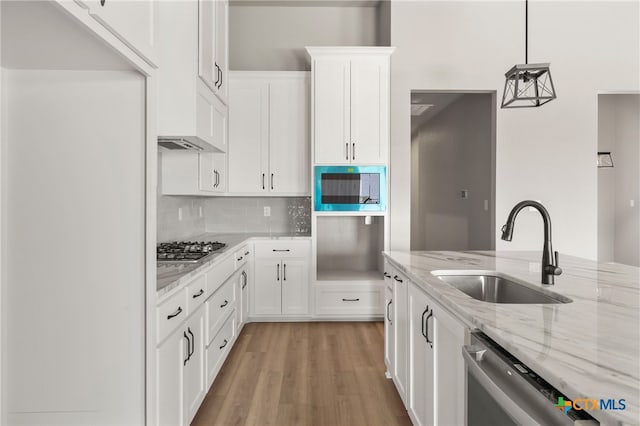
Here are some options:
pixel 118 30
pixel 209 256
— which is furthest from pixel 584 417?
pixel 209 256

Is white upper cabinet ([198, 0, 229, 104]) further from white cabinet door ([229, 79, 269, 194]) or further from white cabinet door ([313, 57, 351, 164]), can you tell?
white cabinet door ([313, 57, 351, 164])

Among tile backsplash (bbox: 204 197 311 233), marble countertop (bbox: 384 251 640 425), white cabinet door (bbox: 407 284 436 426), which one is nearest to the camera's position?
marble countertop (bbox: 384 251 640 425)

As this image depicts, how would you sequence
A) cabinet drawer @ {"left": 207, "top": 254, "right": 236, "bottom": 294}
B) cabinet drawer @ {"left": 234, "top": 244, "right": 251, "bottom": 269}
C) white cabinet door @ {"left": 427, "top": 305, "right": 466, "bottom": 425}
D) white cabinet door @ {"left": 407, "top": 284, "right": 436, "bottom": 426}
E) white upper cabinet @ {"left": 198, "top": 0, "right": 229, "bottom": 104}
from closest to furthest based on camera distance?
white cabinet door @ {"left": 427, "top": 305, "right": 466, "bottom": 425}
white cabinet door @ {"left": 407, "top": 284, "right": 436, "bottom": 426}
cabinet drawer @ {"left": 207, "top": 254, "right": 236, "bottom": 294}
white upper cabinet @ {"left": 198, "top": 0, "right": 229, "bottom": 104}
cabinet drawer @ {"left": 234, "top": 244, "right": 251, "bottom": 269}

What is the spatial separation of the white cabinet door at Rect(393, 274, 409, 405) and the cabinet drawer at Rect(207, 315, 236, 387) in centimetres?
111

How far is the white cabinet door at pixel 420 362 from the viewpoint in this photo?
1522 millimetres

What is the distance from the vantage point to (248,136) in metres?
3.78

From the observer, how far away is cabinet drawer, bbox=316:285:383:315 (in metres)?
3.64

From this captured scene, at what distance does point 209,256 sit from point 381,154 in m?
1.99

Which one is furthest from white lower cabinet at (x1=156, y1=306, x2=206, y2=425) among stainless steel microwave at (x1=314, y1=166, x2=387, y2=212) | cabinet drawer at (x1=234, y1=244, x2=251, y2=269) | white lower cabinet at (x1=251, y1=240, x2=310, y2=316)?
stainless steel microwave at (x1=314, y1=166, x2=387, y2=212)

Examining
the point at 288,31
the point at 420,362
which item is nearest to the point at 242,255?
the point at 420,362

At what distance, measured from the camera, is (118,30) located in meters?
1.11

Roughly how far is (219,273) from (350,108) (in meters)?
2.05

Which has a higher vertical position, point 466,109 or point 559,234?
point 466,109

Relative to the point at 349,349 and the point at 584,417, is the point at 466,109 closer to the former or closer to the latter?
the point at 349,349
